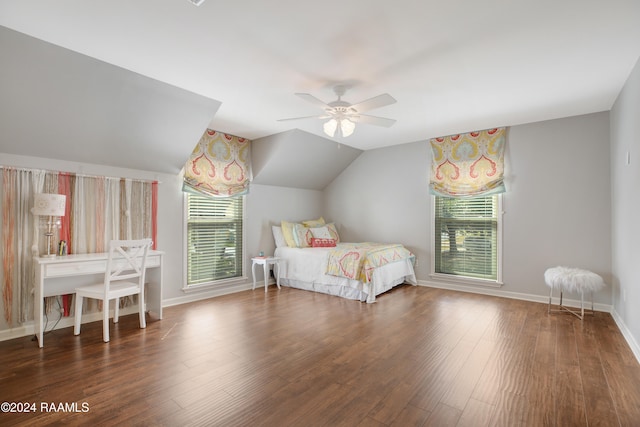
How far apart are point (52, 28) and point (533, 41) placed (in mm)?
3575

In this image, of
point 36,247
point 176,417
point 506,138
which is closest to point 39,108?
point 36,247

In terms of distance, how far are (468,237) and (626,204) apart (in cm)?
210

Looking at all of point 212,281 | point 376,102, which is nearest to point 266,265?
point 212,281

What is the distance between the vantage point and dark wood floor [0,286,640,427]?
6.37 feet

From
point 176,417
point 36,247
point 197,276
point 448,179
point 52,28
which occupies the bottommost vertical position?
point 176,417

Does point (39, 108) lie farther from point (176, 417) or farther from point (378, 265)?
point (378, 265)

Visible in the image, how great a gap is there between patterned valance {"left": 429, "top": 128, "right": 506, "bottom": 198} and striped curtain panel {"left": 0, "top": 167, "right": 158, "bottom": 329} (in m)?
4.36

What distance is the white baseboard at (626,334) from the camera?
2.74m

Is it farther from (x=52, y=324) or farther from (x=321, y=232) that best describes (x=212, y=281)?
(x=321, y=232)

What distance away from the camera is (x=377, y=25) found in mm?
2270

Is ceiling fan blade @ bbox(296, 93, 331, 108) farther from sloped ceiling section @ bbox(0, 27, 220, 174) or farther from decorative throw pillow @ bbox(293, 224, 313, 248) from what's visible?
decorative throw pillow @ bbox(293, 224, 313, 248)

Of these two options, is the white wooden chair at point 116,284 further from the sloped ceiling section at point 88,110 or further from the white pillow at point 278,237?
the white pillow at point 278,237

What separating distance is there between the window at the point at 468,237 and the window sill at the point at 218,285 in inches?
129

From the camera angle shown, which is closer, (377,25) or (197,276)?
(377,25)
